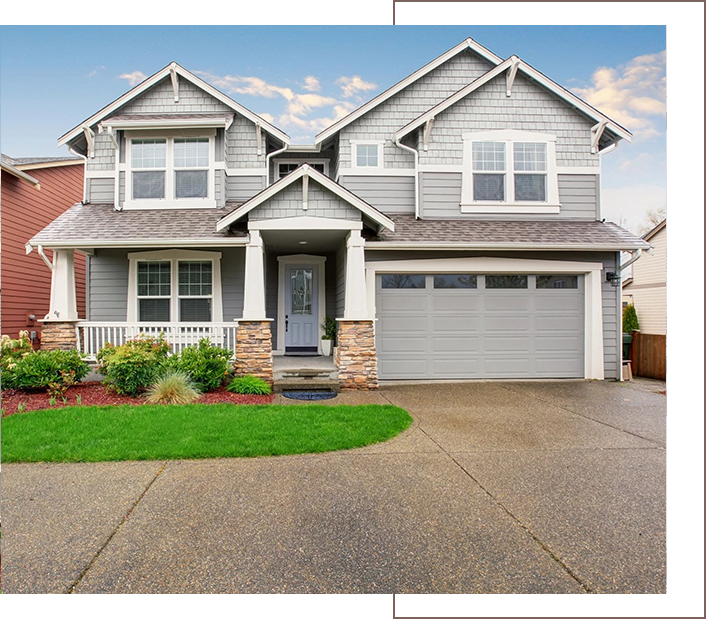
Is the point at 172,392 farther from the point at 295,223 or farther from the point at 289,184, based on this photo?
the point at 289,184

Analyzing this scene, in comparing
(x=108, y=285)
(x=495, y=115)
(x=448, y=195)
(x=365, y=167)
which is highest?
(x=495, y=115)

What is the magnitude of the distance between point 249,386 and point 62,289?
4.42 m

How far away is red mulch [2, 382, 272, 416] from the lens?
677 centimetres

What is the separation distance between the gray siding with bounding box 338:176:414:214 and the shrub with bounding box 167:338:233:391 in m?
4.70

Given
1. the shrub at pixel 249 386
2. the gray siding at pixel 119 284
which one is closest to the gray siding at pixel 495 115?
the gray siding at pixel 119 284

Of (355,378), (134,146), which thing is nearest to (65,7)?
(355,378)

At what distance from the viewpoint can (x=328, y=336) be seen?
10562 mm

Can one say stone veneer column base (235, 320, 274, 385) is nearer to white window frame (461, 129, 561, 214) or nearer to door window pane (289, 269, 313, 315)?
door window pane (289, 269, 313, 315)

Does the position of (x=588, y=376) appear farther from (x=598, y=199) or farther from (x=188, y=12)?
(x=188, y=12)

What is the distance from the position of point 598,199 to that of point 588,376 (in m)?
3.85

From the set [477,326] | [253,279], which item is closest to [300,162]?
[253,279]

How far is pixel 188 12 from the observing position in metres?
2.01

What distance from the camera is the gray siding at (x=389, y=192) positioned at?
10.1m

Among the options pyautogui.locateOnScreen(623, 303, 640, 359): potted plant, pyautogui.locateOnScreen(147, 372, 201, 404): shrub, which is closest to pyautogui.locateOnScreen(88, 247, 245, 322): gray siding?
pyautogui.locateOnScreen(147, 372, 201, 404): shrub
